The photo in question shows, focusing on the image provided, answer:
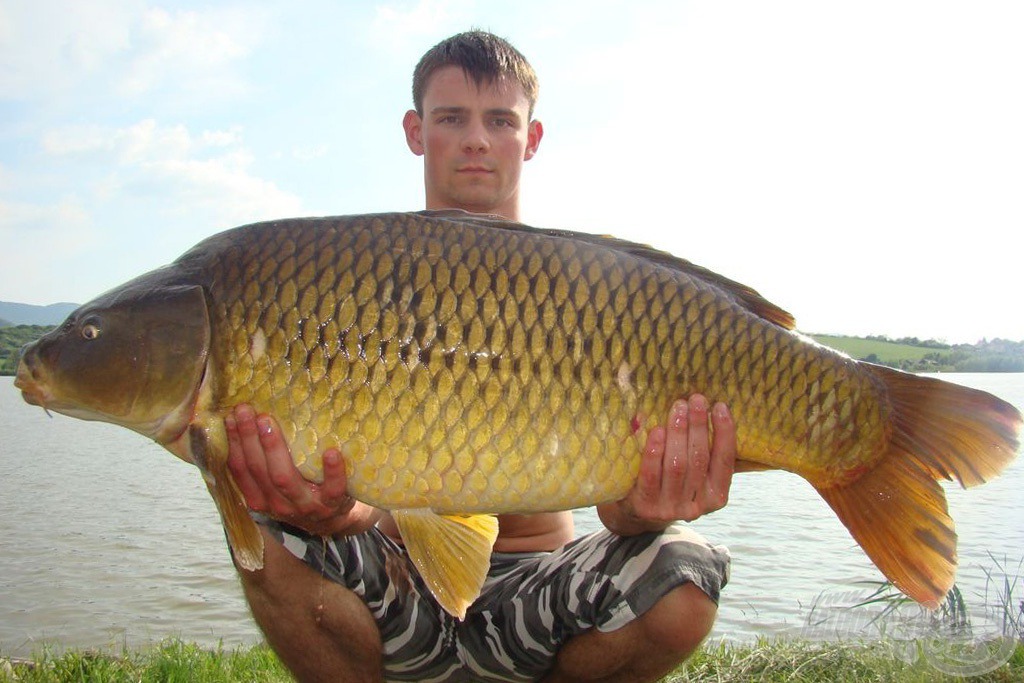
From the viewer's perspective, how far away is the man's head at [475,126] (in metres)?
2.88

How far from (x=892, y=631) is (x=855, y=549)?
13.7 feet

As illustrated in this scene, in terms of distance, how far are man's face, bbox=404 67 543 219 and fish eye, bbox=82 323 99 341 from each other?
1402 mm

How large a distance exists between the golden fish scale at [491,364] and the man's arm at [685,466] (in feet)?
0.11

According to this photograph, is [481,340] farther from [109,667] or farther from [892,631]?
[892,631]

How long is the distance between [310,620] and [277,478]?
1.75 ft

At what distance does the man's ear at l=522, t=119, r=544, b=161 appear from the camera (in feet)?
10.6

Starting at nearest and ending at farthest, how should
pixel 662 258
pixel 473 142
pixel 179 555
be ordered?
pixel 662 258, pixel 473 142, pixel 179 555

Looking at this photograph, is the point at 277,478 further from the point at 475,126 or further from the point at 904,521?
the point at 475,126

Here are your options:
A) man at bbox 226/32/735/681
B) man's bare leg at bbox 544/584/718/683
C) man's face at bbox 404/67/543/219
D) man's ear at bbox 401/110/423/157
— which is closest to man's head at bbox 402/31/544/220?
man's face at bbox 404/67/543/219

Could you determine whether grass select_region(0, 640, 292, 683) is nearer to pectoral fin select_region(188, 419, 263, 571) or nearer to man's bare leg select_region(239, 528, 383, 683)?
man's bare leg select_region(239, 528, 383, 683)

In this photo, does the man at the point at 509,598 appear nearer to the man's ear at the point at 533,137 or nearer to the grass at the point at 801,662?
the grass at the point at 801,662

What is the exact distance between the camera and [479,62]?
297cm

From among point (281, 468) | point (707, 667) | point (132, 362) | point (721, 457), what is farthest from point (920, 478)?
point (132, 362)

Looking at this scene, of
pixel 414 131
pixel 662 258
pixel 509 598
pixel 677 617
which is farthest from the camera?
pixel 414 131
